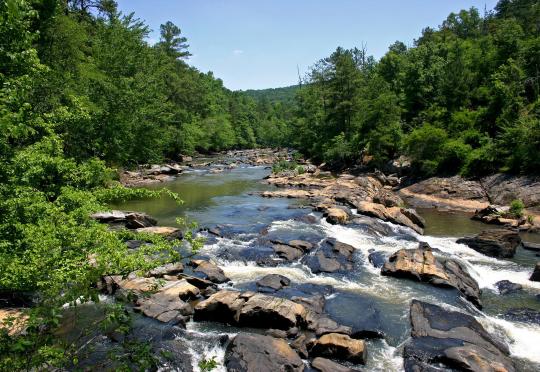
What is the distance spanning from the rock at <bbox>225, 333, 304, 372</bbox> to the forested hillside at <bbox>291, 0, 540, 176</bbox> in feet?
89.7

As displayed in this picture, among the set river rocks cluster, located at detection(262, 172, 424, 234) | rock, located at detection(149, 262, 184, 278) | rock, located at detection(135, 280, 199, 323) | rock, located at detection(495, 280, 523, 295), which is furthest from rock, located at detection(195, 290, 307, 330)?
river rocks cluster, located at detection(262, 172, 424, 234)

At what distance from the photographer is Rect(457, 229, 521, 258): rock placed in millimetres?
17938

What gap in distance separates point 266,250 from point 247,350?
8267 mm

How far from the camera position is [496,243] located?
18172 millimetres

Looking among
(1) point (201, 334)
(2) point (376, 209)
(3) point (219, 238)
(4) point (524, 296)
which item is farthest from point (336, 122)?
(1) point (201, 334)

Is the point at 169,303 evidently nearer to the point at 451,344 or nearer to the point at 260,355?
the point at 260,355

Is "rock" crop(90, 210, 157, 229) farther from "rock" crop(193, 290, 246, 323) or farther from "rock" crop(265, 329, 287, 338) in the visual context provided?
"rock" crop(265, 329, 287, 338)

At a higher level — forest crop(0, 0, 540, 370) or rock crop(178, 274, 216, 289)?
forest crop(0, 0, 540, 370)

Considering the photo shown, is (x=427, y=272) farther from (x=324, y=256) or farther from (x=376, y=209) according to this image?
(x=376, y=209)

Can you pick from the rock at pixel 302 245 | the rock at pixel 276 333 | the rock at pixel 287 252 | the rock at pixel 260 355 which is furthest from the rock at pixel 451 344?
the rock at pixel 302 245

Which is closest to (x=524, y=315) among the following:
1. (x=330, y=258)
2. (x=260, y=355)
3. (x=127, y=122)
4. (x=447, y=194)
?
(x=330, y=258)

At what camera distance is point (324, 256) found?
56.3 ft

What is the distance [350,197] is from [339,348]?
1958 centimetres

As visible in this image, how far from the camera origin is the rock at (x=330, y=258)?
16.2 metres
